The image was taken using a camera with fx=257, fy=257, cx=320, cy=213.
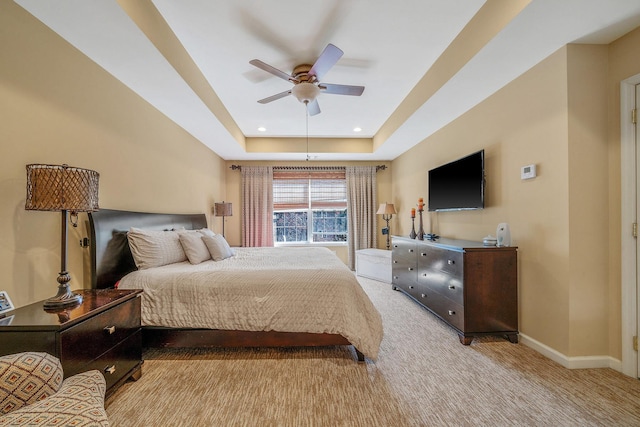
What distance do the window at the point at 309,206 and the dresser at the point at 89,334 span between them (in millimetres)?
3950

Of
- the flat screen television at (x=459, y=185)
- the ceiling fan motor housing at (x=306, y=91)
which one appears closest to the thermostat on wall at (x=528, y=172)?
the flat screen television at (x=459, y=185)

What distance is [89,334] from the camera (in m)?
1.42

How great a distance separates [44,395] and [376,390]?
167 centimetres

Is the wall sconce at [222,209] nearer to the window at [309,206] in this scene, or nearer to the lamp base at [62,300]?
the window at [309,206]

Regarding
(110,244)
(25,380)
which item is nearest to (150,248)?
(110,244)

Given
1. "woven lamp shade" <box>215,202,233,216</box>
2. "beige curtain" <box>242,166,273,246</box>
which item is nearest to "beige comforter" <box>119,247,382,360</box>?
"woven lamp shade" <box>215,202,233,216</box>

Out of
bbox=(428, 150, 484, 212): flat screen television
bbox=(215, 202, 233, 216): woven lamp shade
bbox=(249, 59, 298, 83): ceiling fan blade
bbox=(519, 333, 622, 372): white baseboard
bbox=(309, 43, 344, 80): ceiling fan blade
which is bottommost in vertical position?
bbox=(519, 333, 622, 372): white baseboard

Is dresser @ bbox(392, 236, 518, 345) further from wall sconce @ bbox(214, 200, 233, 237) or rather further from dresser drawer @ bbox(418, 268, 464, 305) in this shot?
wall sconce @ bbox(214, 200, 233, 237)

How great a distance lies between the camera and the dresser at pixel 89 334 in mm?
1238

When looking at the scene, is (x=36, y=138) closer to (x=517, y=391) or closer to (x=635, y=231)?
(x=517, y=391)

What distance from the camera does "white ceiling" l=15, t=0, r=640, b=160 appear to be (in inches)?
65.4

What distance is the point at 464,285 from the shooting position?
2.31 m

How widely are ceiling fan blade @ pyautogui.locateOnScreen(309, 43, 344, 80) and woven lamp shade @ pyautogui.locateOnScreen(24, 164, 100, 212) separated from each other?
1.86 metres

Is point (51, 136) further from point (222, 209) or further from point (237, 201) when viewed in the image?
point (237, 201)
